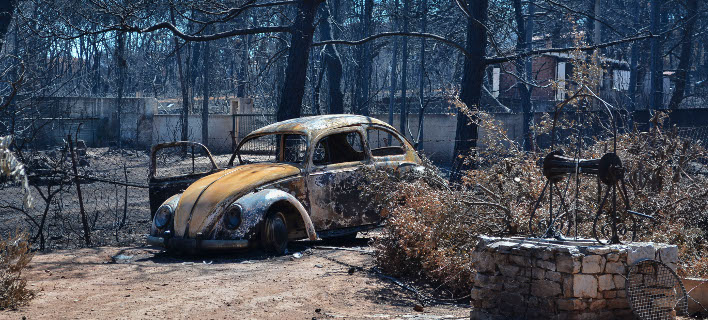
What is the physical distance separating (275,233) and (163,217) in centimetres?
154

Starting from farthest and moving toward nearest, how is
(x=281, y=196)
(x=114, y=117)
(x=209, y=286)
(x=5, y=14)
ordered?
(x=114, y=117)
(x=5, y=14)
(x=281, y=196)
(x=209, y=286)

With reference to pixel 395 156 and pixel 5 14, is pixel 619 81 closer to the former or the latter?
pixel 395 156

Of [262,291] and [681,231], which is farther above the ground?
[681,231]

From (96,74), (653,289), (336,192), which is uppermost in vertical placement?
(96,74)

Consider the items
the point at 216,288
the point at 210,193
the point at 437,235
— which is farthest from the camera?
the point at 210,193

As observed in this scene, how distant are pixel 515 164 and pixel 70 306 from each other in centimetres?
511

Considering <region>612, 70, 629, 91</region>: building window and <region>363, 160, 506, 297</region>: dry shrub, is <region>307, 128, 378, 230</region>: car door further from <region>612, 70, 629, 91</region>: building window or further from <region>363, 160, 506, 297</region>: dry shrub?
<region>612, 70, 629, 91</region>: building window

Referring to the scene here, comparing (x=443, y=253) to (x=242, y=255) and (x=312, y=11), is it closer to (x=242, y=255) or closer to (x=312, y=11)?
(x=242, y=255)

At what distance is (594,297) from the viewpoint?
5.51 m

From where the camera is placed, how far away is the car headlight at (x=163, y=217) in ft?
30.8

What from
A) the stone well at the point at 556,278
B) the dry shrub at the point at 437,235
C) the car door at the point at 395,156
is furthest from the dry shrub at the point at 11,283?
the car door at the point at 395,156

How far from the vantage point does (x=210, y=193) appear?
29.8ft

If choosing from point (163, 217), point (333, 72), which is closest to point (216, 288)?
point (163, 217)

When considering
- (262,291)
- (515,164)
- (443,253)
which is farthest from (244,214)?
(515,164)
